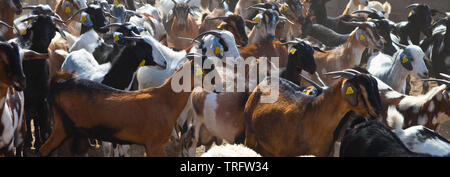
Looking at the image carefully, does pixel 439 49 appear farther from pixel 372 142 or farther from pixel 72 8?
pixel 72 8

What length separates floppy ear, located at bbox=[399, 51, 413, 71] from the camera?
26.6ft

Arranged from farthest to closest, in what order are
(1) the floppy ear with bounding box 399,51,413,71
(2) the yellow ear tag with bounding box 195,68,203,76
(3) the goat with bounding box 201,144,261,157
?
(1) the floppy ear with bounding box 399,51,413,71 → (2) the yellow ear tag with bounding box 195,68,203,76 → (3) the goat with bounding box 201,144,261,157

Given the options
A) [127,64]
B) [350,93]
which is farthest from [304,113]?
[127,64]

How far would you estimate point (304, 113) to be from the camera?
583 cm

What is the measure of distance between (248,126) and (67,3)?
573cm

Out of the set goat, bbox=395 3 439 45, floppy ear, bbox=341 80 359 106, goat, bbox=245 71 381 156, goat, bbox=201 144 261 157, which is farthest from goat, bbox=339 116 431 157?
goat, bbox=395 3 439 45

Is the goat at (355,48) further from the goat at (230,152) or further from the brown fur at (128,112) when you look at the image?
the goat at (230,152)

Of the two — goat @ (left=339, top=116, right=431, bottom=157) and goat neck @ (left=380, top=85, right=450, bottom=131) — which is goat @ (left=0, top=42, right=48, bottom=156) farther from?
goat neck @ (left=380, top=85, right=450, bottom=131)

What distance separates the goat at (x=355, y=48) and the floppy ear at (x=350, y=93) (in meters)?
3.64

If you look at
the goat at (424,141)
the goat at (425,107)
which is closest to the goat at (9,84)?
the goat at (424,141)

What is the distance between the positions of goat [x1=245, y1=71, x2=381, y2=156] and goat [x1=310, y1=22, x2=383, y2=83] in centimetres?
320

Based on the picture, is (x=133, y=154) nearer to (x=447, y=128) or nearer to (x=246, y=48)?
(x=246, y=48)

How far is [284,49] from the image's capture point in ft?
31.1

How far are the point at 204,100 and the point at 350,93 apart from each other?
6.23 feet
